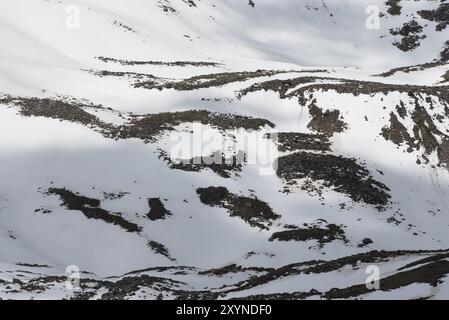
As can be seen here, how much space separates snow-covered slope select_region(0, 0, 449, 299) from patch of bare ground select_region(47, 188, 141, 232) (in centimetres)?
12

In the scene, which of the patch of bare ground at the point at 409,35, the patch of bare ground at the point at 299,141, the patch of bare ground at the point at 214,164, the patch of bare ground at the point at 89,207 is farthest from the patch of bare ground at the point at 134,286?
the patch of bare ground at the point at 409,35

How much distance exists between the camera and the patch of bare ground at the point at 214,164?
141 feet

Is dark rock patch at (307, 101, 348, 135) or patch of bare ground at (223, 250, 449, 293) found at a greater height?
dark rock patch at (307, 101, 348, 135)

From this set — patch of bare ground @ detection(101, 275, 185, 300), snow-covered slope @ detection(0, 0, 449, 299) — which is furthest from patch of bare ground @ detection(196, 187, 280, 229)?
patch of bare ground @ detection(101, 275, 185, 300)

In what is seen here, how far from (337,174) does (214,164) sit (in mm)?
9474

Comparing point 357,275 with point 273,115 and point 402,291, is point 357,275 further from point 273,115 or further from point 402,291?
point 273,115

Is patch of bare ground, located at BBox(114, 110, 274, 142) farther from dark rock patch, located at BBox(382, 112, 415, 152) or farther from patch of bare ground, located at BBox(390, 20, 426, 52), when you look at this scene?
patch of bare ground, located at BBox(390, 20, 426, 52)

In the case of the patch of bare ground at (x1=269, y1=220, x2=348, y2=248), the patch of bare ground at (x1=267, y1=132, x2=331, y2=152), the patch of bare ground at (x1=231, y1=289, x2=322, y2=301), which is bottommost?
the patch of bare ground at (x1=231, y1=289, x2=322, y2=301)

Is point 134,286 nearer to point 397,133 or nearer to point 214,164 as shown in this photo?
point 214,164

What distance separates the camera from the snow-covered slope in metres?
29.7

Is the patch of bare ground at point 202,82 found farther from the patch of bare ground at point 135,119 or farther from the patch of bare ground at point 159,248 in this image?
the patch of bare ground at point 159,248

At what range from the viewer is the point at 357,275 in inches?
1105

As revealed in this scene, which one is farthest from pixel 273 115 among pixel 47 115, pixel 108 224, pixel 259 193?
pixel 108 224

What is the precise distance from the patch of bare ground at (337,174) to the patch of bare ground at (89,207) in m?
13.6
